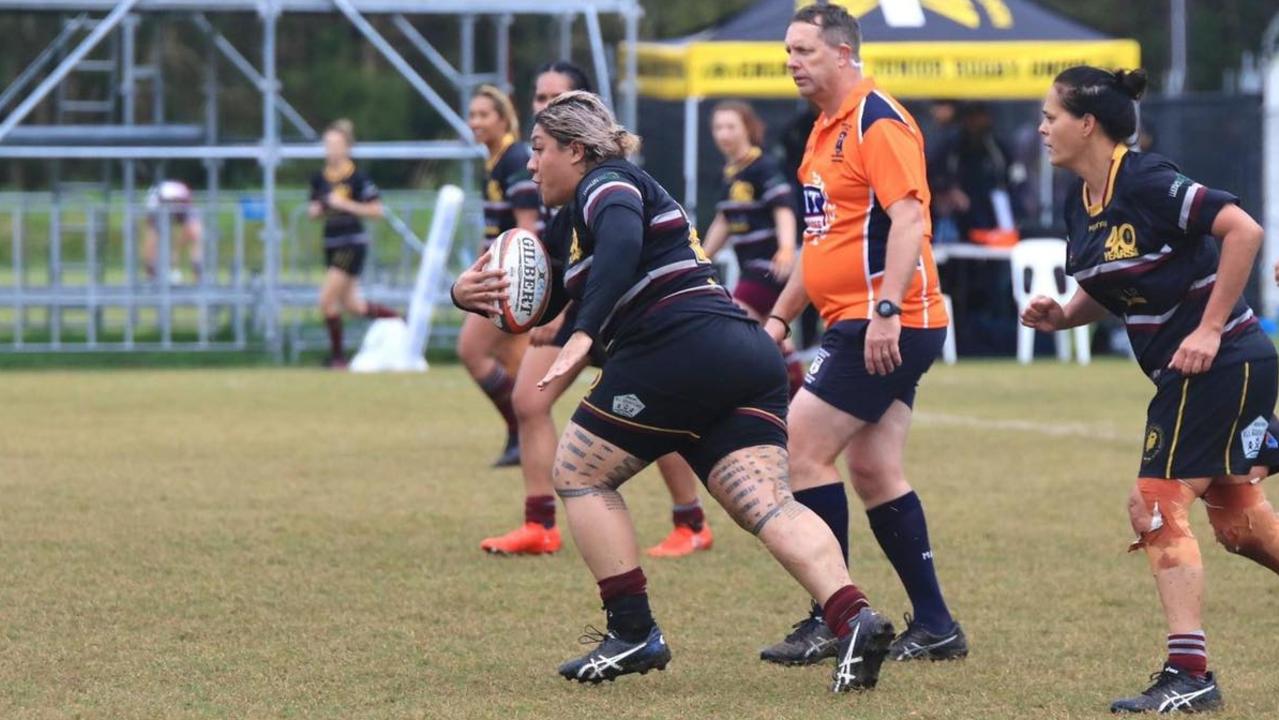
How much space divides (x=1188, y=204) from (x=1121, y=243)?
0.74 ft

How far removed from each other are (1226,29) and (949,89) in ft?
97.7

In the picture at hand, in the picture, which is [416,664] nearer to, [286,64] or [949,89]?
[949,89]

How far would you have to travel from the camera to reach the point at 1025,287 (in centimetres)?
1852

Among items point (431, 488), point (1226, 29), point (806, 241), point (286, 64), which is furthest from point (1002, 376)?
point (286, 64)

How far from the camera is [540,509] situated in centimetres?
810

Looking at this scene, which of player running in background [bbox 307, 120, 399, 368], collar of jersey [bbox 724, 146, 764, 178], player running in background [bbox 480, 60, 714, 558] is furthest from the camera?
player running in background [bbox 307, 120, 399, 368]

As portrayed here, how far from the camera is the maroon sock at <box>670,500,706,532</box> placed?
8.18m

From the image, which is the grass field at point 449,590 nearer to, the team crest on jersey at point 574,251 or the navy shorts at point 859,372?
the navy shorts at point 859,372

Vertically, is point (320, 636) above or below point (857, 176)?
below

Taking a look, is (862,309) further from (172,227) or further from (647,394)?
(172,227)

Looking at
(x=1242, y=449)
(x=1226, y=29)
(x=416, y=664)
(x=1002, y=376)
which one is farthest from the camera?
(x=1226, y=29)

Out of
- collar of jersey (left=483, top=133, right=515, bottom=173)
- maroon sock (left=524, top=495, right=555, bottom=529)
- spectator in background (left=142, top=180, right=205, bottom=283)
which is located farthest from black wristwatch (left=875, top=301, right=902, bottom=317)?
spectator in background (left=142, top=180, right=205, bottom=283)

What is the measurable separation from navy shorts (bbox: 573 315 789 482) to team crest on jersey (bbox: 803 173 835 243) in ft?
2.34

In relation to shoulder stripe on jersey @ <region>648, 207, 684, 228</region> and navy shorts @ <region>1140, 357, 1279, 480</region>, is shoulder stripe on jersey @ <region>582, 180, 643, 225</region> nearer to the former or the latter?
shoulder stripe on jersey @ <region>648, 207, 684, 228</region>
